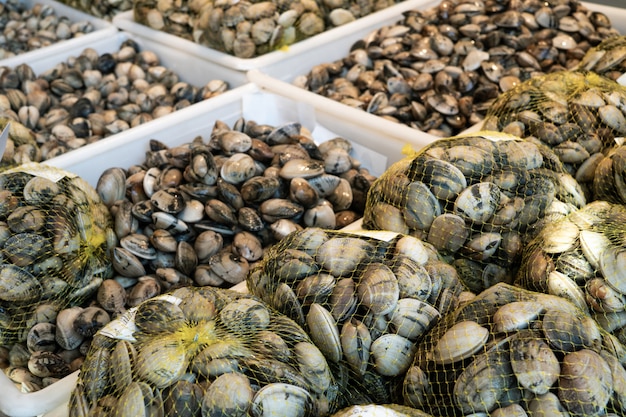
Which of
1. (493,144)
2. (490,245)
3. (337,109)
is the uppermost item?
(493,144)

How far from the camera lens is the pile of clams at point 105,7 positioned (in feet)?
11.0

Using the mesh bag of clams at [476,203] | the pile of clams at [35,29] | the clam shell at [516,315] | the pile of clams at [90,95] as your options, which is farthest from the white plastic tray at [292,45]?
the clam shell at [516,315]

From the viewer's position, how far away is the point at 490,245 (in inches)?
51.3

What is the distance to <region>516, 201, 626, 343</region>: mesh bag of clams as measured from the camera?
1.09 meters

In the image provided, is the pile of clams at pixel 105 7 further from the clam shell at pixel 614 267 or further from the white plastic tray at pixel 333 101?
the clam shell at pixel 614 267

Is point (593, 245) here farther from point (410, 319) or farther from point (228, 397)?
point (228, 397)

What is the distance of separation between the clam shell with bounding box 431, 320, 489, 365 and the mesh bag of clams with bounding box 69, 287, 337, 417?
0.62ft

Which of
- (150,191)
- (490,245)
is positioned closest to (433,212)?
(490,245)

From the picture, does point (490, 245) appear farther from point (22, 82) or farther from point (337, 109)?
point (22, 82)

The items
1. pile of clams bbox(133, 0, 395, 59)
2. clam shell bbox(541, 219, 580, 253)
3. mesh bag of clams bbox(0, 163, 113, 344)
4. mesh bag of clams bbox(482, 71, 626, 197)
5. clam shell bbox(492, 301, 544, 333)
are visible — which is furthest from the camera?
pile of clams bbox(133, 0, 395, 59)

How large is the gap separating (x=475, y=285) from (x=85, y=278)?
3.19ft

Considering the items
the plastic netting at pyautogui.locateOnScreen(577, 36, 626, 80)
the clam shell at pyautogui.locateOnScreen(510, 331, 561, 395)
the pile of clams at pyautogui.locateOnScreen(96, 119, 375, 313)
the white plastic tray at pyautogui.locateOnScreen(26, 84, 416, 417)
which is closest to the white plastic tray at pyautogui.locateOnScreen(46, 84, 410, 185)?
the white plastic tray at pyautogui.locateOnScreen(26, 84, 416, 417)

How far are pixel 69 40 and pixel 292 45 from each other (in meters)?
1.17

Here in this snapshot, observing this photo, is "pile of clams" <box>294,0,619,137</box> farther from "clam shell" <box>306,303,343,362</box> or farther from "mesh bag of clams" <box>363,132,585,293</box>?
"clam shell" <box>306,303,343,362</box>
